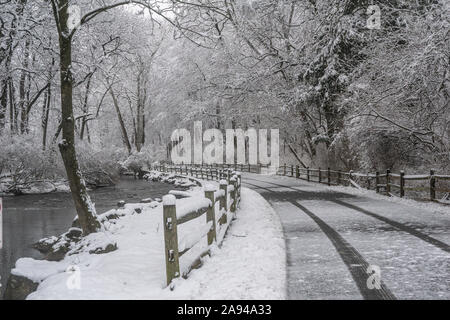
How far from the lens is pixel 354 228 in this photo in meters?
9.68

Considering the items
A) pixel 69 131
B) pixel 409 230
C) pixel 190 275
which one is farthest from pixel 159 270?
pixel 409 230

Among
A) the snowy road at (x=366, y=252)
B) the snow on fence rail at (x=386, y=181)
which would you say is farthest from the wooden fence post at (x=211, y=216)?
the snow on fence rail at (x=386, y=181)

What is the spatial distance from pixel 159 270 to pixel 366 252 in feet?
12.3

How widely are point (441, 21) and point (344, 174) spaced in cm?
1208

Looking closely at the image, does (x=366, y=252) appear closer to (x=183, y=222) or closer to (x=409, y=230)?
(x=409, y=230)

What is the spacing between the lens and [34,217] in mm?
17453

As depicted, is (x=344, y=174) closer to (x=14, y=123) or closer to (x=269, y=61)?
(x=269, y=61)

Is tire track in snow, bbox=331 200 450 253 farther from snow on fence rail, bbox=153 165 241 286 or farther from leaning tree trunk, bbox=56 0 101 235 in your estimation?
leaning tree trunk, bbox=56 0 101 235

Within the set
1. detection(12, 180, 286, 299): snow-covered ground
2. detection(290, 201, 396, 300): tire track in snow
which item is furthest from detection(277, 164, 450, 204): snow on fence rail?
detection(12, 180, 286, 299): snow-covered ground

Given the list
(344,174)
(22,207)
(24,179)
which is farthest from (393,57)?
(24,179)

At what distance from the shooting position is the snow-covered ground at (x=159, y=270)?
560 centimetres

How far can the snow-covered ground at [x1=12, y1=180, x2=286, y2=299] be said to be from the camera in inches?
221

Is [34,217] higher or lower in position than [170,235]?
lower

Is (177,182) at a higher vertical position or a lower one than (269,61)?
lower
